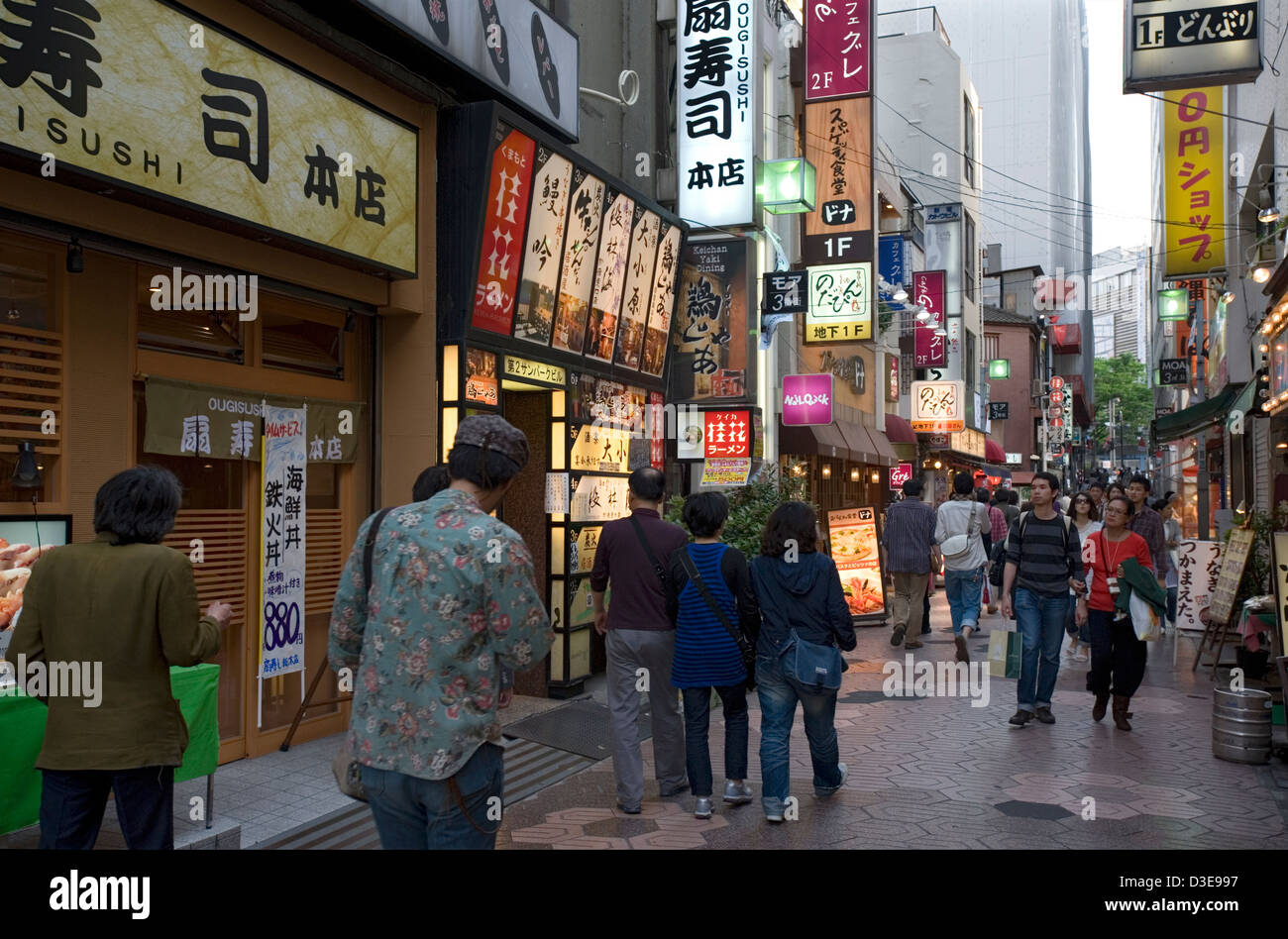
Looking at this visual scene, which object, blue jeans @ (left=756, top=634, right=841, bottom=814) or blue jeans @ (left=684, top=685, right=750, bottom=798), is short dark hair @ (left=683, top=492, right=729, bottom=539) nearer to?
blue jeans @ (left=756, top=634, right=841, bottom=814)

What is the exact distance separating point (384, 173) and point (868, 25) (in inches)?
460

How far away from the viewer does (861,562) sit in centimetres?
1559

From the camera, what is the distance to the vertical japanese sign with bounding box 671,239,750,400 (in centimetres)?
1402

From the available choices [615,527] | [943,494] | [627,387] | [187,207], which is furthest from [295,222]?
[943,494]

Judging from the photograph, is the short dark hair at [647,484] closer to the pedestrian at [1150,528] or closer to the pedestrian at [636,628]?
the pedestrian at [636,628]

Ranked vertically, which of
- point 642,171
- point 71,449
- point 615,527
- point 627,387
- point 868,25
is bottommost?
point 615,527

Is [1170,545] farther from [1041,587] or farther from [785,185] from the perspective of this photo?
[1041,587]

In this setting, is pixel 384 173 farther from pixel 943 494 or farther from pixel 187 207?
pixel 943 494

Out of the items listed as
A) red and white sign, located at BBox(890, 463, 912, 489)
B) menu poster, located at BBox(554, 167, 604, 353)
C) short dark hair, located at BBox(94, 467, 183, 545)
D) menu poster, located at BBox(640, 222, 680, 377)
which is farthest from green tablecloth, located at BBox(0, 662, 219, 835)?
red and white sign, located at BBox(890, 463, 912, 489)

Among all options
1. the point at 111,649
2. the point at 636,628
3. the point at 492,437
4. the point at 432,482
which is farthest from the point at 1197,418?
the point at 111,649

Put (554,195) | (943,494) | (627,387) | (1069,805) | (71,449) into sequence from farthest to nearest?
(943,494)
(627,387)
(554,195)
(1069,805)
(71,449)

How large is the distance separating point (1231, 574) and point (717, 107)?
827 centimetres

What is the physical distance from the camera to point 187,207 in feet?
20.2

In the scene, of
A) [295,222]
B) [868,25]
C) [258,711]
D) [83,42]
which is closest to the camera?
[83,42]
